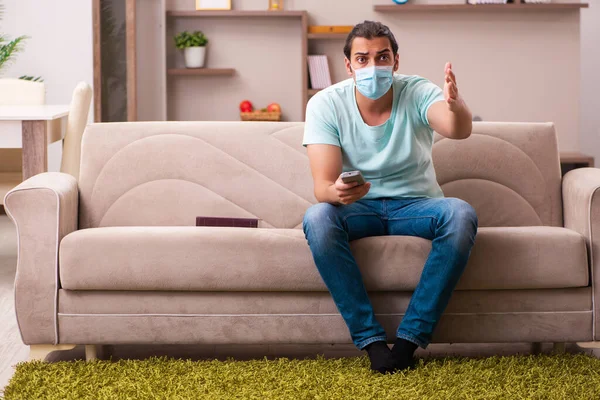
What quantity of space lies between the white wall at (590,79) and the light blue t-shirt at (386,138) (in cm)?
536

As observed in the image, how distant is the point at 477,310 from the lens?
229cm

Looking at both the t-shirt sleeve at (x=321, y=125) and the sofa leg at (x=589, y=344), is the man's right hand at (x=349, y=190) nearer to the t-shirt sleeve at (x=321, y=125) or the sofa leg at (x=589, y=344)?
the t-shirt sleeve at (x=321, y=125)

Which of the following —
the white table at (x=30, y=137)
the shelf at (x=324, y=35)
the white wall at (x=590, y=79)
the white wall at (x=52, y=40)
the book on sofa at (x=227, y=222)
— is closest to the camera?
the book on sofa at (x=227, y=222)

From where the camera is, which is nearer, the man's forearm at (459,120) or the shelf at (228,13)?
the man's forearm at (459,120)

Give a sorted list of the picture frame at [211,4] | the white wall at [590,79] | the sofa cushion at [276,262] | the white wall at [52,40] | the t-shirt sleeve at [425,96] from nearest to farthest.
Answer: the sofa cushion at [276,262], the t-shirt sleeve at [425,96], the white wall at [52,40], the picture frame at [211,4], the white wall at [590,79]

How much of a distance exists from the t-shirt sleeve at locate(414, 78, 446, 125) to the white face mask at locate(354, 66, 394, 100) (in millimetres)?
93

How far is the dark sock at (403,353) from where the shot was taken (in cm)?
215

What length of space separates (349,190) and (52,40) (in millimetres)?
3782

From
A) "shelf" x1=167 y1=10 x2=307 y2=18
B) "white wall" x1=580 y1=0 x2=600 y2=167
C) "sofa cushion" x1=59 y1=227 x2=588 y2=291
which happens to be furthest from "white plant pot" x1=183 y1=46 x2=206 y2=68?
"white wall" x1=580 y1=0 x2=600 y2=167

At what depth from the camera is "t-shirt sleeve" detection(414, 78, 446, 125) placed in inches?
92.5

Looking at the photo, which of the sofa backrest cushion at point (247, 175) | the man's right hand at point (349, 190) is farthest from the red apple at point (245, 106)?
the man's right hand at point (349, 190)

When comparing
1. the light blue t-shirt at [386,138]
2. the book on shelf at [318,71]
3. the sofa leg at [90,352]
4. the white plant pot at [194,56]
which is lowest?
the sofa leg at [90,352]

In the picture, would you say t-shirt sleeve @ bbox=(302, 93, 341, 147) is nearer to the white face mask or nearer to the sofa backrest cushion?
the white face mask

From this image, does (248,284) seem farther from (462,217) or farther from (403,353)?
(462,217)
